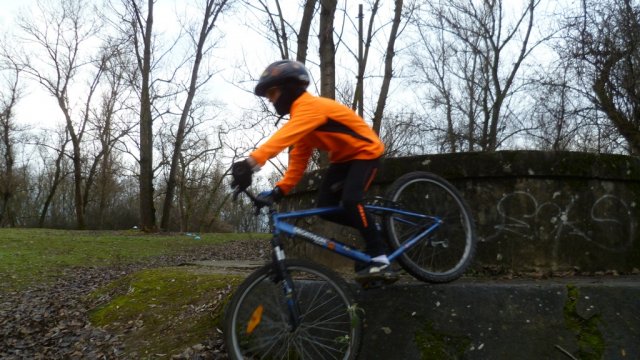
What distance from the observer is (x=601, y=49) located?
11570 mm

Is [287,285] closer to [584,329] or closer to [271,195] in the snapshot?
[271,195]

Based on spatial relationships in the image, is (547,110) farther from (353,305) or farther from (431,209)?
(353,305)

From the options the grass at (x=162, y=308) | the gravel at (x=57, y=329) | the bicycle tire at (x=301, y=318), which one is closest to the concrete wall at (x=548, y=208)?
the bicycle tire at (x=301, y=318)

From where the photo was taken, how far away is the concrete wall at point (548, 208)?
15.1 feet

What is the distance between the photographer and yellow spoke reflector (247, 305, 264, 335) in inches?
135

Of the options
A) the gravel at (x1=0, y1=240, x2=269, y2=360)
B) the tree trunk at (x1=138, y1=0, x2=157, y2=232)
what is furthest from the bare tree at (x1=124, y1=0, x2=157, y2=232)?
the gravel at (x1=0, y1=240, x2=269, y2=360)

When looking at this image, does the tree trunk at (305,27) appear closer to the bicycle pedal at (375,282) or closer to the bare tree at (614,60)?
the bare tree at (614,60)

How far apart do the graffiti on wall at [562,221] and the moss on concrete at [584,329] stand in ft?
3.37

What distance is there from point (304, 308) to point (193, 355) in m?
1.09

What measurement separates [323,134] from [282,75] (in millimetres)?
486

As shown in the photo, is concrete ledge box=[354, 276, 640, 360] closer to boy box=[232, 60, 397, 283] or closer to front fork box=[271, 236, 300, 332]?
boy box=[232, 60, 397, 283]

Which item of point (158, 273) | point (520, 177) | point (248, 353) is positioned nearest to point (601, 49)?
point (520, 177)

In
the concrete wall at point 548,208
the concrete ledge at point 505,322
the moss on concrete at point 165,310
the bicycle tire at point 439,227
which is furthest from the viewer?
the concrete wall at point 548,208

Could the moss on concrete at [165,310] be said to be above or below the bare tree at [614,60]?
below
